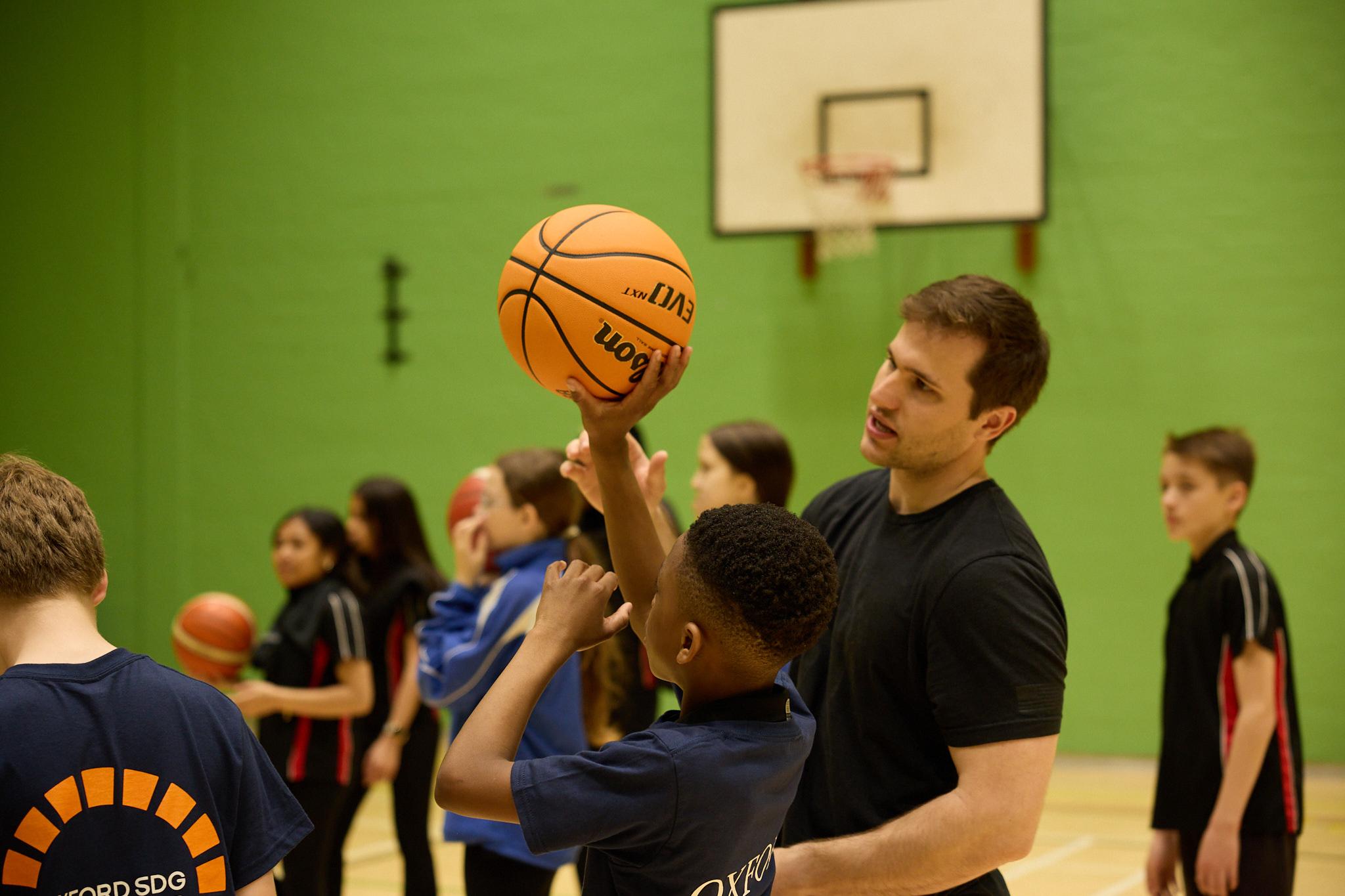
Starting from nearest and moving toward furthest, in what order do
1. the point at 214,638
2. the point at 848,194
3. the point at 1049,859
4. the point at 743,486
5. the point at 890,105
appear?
1. the point at 743,486
2. the point at 214,638
3. the point at 1049,859
4. the point at 890,105
5. the point at 848,194

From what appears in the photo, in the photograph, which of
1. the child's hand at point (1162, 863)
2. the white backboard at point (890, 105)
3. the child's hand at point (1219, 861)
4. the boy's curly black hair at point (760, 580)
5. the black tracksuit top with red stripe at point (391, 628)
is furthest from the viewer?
the white backboard at point (890, 105)

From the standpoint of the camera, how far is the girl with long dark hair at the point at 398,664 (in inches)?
186

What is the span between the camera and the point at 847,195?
24.5ft

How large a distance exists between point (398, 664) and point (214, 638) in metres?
0.70

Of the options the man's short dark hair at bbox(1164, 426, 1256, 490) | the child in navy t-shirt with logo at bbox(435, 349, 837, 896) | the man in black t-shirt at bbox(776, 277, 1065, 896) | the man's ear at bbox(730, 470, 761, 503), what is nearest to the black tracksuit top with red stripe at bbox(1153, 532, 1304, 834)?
the man's short dark hair at bbox(1164, 426, 1256, 490)

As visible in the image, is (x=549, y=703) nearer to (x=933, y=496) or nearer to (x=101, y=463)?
(x=933, y=496)

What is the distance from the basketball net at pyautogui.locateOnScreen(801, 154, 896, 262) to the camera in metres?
7.31

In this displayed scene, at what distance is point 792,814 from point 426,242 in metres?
7.11

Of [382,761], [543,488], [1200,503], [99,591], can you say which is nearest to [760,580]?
[99,591]

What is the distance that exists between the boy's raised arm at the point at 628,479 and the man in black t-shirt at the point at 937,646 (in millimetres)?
352

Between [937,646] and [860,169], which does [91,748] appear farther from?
[860,169]

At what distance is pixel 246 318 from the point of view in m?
9.02

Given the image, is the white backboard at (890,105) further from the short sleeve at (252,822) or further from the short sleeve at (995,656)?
A: the short sleeve at (252,822)

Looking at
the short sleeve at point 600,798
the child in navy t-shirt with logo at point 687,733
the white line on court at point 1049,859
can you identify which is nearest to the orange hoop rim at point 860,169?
the white line on court at point 1049,859
